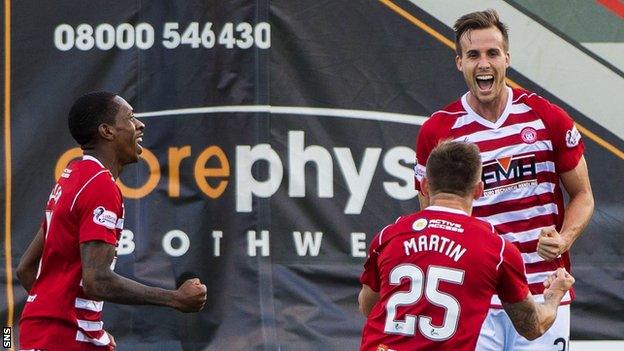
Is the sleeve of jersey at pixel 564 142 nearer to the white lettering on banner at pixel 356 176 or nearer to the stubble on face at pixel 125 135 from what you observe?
the stubble on face at pixel 125 135

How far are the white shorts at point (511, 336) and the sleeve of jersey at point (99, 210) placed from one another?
5.03ft

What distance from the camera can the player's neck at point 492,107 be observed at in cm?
516

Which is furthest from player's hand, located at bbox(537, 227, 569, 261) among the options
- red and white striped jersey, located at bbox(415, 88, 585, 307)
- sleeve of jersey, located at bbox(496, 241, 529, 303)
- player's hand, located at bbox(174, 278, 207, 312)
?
player's hand, located at bbox(174, 278, 207, 312)

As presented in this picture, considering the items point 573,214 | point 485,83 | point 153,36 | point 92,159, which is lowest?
point 573,214

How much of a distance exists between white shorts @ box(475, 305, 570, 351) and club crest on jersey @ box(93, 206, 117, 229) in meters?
1.54

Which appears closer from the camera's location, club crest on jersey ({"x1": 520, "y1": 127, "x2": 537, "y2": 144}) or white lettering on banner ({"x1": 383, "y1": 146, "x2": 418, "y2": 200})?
club crest on jersey ({"x1": 520, "y1": 127, "x2": 537, "y2": 144})

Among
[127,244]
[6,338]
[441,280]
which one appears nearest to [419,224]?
[441,280]

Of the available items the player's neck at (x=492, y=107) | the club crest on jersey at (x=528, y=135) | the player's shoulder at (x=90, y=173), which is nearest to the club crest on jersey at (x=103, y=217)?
the player's shoulder at (x=90, y=173)

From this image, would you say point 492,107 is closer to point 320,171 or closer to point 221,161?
point 320,171

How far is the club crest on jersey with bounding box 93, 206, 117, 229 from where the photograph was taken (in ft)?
15.1

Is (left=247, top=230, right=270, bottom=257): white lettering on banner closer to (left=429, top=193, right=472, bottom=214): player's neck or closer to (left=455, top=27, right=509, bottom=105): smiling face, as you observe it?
(left=455, top=27, right=509, bottom=105): smiling face

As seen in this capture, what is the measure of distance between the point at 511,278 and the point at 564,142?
1082 mm

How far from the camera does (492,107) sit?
516cm

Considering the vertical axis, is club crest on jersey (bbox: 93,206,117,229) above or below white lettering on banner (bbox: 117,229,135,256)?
below
